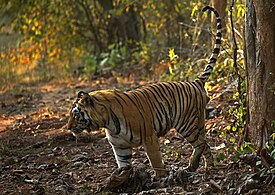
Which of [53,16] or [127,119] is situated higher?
[53,16]

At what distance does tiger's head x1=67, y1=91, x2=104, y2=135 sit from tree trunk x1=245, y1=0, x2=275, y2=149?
1.45m

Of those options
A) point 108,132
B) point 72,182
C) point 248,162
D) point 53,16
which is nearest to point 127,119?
point 108,132

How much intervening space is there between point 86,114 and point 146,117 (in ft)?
1.95

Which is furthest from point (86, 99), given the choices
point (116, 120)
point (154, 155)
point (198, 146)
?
point (198, 146)

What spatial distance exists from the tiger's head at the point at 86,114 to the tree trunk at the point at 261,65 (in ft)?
4.77

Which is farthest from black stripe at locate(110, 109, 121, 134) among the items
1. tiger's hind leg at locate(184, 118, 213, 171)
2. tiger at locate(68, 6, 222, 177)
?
tiger's hind leg at locate(184, 118, 213, 171)

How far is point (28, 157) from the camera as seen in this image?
24.1 ft

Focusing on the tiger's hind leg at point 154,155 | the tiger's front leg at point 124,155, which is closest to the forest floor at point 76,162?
the tiger's hind leg at point 154,155

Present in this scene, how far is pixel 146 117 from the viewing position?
5789 mm

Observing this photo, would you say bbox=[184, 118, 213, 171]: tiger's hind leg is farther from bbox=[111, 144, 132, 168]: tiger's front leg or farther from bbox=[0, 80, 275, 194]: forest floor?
bbox=[111, 144, 132, 168]: tiger's front leg

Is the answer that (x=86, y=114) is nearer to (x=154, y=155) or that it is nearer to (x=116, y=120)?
(x=116, y=120)

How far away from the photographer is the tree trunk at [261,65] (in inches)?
202

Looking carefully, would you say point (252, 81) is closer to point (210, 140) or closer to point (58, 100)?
point (210, 140)

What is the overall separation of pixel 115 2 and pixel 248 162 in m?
12.0
